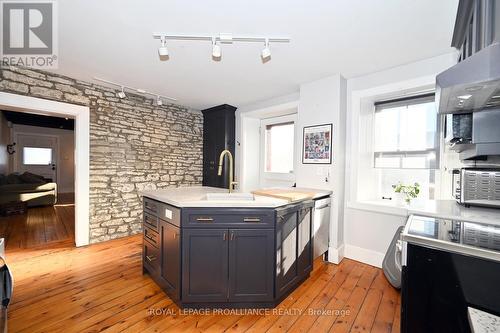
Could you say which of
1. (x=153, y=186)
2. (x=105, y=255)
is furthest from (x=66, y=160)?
(x=105, y=255)

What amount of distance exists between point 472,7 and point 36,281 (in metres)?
4.56

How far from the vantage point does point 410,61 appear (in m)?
2.48

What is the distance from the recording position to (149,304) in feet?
6.47

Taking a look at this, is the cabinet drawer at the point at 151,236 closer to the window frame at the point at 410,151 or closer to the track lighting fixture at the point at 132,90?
the track lighting fixture at the point at 132,90

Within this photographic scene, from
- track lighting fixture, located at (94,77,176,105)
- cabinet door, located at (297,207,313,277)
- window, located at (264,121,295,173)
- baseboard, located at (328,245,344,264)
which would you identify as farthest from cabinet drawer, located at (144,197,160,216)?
window, located at (264,121,295,173)

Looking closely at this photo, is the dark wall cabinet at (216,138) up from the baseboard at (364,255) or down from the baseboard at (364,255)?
up

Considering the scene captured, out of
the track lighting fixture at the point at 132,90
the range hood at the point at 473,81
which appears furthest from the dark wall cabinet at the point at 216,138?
the range hood at the point at 473,81

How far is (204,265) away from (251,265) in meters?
0.40

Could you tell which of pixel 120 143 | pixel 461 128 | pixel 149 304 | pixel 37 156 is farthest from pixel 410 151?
pixel 37 156

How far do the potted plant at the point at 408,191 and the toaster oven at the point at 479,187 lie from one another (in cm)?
86

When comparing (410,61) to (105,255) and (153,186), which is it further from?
(105,255)

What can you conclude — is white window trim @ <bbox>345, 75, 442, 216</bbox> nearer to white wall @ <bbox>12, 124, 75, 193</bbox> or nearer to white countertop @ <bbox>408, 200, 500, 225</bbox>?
white countertop @ <bbox>408, 200, 500, 225</bbox>

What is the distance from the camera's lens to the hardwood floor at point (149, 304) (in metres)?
1.72

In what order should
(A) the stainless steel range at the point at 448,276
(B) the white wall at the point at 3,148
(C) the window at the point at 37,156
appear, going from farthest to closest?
(C) the window at the point at 37,156
(B) the white wall at the point at 3,148
(A) the stainless steel range at the point at 448,276
